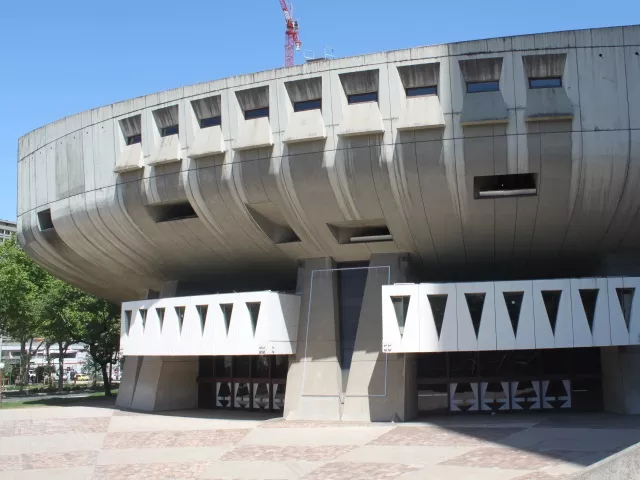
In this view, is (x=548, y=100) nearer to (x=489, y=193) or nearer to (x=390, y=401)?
(x=489, y=193)

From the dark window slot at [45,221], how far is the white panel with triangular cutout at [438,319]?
1689 cm

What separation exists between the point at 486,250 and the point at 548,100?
6046 mm

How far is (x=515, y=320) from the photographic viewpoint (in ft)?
70.1

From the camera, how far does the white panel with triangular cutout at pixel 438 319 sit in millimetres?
21125

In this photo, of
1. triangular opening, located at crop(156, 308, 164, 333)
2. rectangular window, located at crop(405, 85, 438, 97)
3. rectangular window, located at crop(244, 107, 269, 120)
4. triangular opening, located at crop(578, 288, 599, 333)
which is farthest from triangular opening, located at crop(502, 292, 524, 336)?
triangular opening, located at crop(156, 308, 164, 333)

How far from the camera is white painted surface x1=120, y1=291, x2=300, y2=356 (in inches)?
917

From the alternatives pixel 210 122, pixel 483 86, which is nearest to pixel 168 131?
pixel 210 122

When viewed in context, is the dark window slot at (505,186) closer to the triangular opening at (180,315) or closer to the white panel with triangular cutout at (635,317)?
the white panel with triangular cutout at (635,317)

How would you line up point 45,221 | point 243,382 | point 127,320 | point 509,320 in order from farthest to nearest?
point 45,221, point 243,382, point 127,320, point 509,320

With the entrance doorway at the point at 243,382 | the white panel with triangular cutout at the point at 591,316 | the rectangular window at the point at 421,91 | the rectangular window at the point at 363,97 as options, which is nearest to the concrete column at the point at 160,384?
the entrance doorway at the point at 243,382

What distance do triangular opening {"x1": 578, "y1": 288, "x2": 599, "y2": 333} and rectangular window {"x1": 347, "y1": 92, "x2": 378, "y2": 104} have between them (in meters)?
8.74

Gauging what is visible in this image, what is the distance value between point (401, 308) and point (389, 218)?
2.94m

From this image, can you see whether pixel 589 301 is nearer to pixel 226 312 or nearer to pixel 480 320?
pixel 480 320

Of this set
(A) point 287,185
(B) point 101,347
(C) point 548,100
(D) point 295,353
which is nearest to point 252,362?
(D) point 295,353
